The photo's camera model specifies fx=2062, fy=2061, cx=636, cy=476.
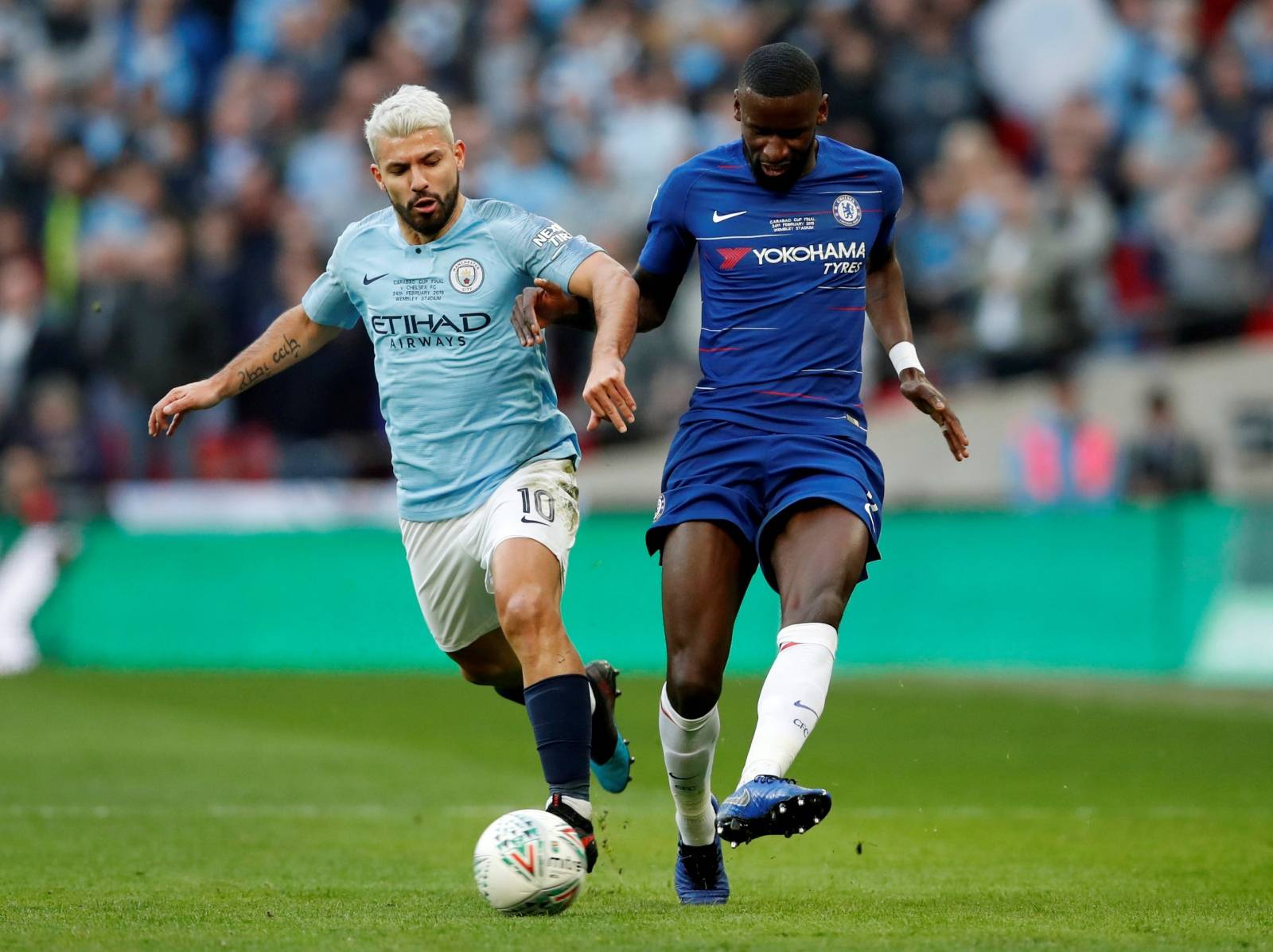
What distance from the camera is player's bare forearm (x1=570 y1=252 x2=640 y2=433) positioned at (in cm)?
606

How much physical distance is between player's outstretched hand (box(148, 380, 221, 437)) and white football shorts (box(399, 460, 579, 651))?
81 centimetres

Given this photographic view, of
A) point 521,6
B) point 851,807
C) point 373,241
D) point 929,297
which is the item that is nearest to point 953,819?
point 851,807

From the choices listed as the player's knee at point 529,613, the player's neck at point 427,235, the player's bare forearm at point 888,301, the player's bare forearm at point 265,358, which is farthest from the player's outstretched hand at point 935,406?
the player's bare forearm at point 265,358

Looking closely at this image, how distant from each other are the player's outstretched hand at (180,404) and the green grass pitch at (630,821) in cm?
157

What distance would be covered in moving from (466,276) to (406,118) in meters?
0.56

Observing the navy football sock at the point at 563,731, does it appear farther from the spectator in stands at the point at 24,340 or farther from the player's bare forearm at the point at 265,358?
the spectator in stands at the point at 24,340

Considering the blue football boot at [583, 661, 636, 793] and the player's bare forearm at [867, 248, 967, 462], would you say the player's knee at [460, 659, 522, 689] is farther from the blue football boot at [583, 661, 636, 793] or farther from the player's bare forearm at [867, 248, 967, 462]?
the player's bare forearm at [867, 248, 967, 462]

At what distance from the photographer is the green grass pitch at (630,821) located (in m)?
5.89

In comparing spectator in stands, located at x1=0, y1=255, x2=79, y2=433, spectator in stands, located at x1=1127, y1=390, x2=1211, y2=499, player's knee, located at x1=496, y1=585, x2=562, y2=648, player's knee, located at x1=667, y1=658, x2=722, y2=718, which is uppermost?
player's knee, located at x1=496, y1=585, x2=562, y2=648

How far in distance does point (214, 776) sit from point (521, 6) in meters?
11.5

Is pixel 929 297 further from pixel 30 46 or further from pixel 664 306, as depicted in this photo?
pixel 664 306

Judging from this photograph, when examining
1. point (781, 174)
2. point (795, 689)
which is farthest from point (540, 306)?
point (795, 689)

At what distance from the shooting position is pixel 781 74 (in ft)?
20.8

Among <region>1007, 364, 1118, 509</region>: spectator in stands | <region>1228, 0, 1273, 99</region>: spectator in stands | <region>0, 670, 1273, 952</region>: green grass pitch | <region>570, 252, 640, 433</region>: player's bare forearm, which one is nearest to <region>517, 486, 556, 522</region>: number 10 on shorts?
<region>570, 252, 640, 433</region>: player's bare forearm
